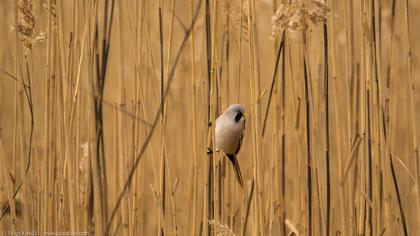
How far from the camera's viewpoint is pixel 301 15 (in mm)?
1246

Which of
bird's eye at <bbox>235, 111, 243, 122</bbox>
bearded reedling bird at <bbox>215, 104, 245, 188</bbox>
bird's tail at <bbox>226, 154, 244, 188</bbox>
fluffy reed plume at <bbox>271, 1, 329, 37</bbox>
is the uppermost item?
fluffy reed plume at <bbox>271, 1, 329, 37</bbox>

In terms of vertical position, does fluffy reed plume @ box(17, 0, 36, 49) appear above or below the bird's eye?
above

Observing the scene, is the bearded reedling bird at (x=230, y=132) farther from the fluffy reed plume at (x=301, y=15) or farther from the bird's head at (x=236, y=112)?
the fluffy reed plume at (x=301, y=15)

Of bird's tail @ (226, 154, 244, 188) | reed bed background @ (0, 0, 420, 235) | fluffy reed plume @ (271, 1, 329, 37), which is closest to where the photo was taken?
fluffy reed plume @ (271, 1, 329, 37)

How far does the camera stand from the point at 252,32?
139 centimetres

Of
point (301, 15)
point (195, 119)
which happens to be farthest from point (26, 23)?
point (301, 15)

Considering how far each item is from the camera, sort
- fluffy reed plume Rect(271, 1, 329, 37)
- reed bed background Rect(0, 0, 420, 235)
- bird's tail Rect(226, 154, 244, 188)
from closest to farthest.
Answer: fluffy reed plume Rect(271, 1, 329, 37) → reed bed background Rect(0, 0, 420, 235) → bird's tail Rect(226, 154, 244, 188)

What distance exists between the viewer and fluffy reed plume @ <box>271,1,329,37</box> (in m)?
1.25

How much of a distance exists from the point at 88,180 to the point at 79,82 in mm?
239

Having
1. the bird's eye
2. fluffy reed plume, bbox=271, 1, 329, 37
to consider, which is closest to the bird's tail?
the bird's eye

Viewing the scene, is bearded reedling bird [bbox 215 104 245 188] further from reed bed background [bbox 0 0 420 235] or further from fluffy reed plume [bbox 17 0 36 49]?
fluffy reed plume [bbox 17 0 36 49]

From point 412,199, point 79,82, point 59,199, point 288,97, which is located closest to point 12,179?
point 59,199

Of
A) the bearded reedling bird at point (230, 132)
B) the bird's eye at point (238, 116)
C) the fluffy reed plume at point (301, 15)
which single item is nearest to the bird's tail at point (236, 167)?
the bearded reedling bird at point (230, 132)

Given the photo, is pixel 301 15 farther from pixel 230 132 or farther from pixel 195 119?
pixel 230 132
